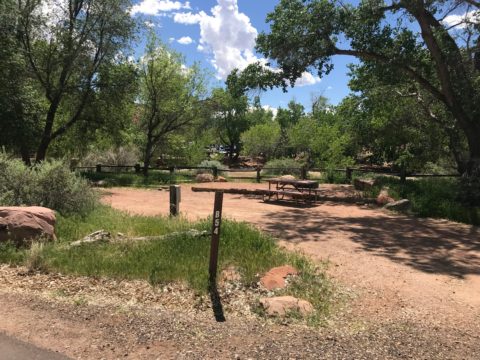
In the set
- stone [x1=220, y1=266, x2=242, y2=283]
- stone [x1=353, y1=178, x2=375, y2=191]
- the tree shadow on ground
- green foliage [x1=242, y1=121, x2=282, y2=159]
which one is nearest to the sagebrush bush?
the tree shadow on ground

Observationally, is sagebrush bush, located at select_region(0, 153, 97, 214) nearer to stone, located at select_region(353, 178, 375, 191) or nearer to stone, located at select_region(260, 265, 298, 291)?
stone, located at select_region(260, 265, 298, 291)

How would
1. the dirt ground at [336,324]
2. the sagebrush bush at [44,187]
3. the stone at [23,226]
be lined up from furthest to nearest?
the sagebrush bush at [44,187] < the stone at [23,226] < the dirt ground at [336,324]

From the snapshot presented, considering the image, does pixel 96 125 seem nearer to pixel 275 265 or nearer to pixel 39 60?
pixel 39 60

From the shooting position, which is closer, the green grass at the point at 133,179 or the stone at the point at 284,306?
the stone at the point at 284,306

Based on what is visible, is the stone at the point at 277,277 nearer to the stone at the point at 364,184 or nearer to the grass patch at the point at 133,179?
the stone at the point at 364,184

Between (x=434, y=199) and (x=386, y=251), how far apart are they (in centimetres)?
576

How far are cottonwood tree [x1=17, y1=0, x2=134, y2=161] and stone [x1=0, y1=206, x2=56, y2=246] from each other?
40.8 ft

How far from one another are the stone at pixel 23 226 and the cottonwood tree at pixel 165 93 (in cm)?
1682

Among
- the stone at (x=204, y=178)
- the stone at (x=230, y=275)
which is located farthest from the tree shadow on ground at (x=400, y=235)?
the stone at (x=204, y=178)

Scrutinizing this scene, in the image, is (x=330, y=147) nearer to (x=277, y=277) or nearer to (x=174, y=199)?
(x=174, y=199)

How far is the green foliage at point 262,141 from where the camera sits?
55.6 m

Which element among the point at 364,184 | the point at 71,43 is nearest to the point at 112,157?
the point at 71,43

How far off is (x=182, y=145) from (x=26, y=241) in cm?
2380

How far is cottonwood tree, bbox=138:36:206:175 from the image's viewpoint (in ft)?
79.9
